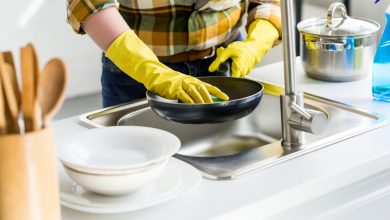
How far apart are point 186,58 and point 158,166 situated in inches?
29.0

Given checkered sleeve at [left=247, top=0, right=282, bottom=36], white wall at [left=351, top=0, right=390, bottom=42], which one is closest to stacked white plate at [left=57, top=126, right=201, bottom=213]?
checkered sleeve at [left=247, top=0, right=282, bottom=36]

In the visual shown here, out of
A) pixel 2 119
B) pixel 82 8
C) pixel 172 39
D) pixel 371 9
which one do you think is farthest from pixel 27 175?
pixel 371 9

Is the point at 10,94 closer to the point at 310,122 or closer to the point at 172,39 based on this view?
the point at 310,122

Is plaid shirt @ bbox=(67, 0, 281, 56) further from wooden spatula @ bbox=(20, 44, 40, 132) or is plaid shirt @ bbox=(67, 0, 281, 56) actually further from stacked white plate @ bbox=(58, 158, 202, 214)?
wooden spatula @ bbox=(20, 44, 40, 132)

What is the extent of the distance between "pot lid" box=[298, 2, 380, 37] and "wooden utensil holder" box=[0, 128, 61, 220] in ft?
2.86

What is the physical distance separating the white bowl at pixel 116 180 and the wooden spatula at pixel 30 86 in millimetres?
157

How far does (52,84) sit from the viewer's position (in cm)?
84

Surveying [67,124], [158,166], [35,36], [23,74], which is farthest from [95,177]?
[35,36]

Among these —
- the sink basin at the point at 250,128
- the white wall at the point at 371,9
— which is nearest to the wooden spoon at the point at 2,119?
the sink basin at the point at 250,128

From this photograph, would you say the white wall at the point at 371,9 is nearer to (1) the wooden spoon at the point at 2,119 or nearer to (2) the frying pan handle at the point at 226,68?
(2) the frying pan handle at the point at 226,68

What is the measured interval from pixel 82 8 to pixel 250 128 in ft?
1.42

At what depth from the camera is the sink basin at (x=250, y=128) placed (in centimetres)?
120

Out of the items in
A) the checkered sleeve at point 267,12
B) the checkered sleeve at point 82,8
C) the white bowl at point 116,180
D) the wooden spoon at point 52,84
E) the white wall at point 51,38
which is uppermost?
the wooden spoon at point 52,84

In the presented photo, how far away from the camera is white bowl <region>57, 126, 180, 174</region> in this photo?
1.01m
